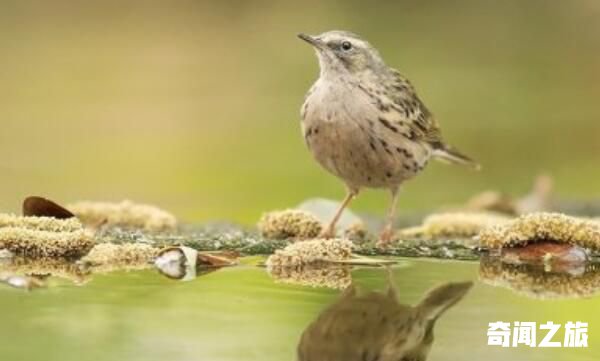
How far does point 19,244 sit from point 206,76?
37.5 feet

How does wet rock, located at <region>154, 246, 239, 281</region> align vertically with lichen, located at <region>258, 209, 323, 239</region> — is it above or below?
below

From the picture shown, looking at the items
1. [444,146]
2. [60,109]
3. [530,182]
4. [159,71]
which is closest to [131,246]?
[444,146]

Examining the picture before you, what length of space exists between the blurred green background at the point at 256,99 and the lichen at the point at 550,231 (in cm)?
328

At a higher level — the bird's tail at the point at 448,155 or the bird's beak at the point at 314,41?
the bird's beak at the point at 314,41

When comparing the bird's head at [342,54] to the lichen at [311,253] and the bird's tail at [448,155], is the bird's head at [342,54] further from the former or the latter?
the lichen at [311,253]

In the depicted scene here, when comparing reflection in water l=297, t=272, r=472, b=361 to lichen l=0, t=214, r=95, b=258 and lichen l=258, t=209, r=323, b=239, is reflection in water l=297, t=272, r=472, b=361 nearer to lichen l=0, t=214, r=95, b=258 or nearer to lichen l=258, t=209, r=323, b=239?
lichen l=0, t=214, r=95, b=258

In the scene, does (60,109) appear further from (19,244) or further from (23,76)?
(19,244)

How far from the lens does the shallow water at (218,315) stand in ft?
13.7

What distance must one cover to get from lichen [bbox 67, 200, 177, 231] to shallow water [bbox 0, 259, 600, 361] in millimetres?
1388

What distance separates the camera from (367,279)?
5.26 meters

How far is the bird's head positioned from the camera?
264 inches

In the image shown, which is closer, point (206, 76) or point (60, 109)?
point (60, 109)

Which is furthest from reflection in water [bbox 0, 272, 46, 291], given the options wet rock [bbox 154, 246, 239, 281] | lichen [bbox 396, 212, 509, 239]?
lichen [bbox 396, 212, 509, 239]

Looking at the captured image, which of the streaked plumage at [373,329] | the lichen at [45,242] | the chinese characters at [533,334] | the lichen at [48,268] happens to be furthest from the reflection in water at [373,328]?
the lichen at [45,242]
